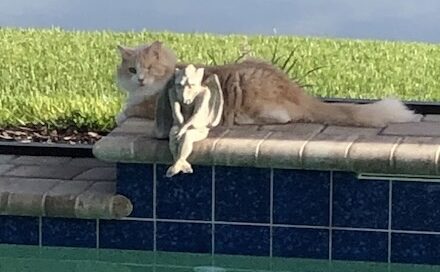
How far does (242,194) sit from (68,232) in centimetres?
72

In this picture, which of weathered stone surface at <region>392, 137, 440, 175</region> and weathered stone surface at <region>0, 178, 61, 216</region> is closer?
weathered stone surface at <region>392, 137, 440, 175</region>

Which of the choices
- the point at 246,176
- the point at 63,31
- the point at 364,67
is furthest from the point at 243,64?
the point at 63,31

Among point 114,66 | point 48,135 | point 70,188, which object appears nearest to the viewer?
point 70,188

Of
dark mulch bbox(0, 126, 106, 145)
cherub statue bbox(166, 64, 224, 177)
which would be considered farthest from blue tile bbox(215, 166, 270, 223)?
dark mulch bbox(0, 126, 106, 145)

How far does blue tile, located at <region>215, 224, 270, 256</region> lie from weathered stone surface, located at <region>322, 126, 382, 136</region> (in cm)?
49

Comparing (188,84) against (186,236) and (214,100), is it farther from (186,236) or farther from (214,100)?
(186,236)

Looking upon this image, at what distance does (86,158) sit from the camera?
19.6ft

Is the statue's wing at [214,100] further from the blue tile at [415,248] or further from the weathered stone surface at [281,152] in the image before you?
the blue tile at [415,248]

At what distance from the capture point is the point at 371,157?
4934mm

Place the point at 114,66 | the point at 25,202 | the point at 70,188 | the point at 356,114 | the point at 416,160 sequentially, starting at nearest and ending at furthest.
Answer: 1. the point at 416,160
2. the point at 25,202
3. the point at 70,188
4. the point at 356,114
5. the point at 114,66

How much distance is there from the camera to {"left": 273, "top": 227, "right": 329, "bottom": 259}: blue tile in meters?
5.11

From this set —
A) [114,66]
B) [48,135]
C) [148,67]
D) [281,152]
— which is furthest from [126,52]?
[114,66]

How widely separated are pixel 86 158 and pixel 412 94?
2.93 metres

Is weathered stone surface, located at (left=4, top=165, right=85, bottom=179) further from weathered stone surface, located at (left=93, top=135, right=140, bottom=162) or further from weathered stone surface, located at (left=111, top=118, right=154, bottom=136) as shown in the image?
weathered stone surface, located at (left=93, top=135, right=140, bottom=162)
